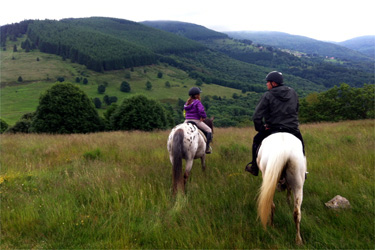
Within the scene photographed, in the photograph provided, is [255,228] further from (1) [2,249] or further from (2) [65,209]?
(1) [2,249]

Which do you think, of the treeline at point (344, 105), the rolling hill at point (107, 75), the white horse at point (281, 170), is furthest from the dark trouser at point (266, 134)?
the rolling hill at point (107, 75)

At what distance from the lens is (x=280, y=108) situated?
4.19m

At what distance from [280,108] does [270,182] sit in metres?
1.56

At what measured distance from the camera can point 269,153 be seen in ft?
11.9

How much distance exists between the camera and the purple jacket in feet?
21.7

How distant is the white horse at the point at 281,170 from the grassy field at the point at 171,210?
15.3 inches

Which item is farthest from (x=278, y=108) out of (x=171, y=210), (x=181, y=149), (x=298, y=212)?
(x=171, y=210)

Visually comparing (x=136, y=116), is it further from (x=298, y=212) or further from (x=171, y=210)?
(x=298, y=212)

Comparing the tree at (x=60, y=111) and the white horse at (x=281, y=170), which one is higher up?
the white horse at (x=281, y=170)

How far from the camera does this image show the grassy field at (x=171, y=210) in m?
3.36

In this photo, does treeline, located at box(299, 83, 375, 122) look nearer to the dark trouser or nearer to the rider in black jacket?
the dark trouser

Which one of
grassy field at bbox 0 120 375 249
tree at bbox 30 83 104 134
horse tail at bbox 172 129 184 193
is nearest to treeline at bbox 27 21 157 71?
tree at bbox 30 83 104 134

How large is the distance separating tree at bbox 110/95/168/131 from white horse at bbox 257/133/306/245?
26.5 metres

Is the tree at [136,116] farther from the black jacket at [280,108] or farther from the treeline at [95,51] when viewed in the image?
the treeline at [95,51]
